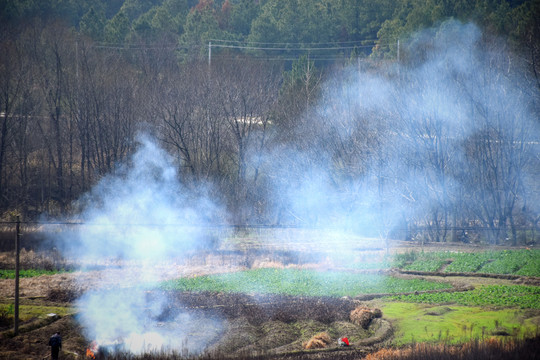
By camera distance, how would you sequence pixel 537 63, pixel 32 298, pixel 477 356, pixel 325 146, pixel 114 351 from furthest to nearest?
1. pixel 325 146
2. pixel 537 63
3. pixel 32 298
4. pixel 114 351
5. pixel 477 356

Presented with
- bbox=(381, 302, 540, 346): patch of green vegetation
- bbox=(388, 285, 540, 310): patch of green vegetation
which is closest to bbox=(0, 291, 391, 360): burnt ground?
bbox=(381, 302, 540, 346): patch of green vegetation

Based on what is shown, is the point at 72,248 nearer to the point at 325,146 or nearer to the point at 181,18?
the point at 325,146

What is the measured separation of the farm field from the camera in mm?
15938

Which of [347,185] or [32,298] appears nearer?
[32,298]

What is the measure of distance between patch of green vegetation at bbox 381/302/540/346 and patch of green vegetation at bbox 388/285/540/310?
27.1 inches

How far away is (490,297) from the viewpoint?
19719 millimetres

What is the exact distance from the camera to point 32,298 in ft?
69.5

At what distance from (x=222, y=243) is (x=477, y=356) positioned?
62.3ft

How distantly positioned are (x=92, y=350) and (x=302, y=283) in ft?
32.6

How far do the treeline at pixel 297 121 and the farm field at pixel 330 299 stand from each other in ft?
17.5

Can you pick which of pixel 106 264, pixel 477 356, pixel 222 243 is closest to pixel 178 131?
pixel 222 243

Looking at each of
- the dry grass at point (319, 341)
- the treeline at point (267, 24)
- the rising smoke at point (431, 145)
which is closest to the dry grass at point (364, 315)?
the dry grass at point (319, 341)

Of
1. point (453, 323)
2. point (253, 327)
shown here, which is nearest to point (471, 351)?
point (453, 323)

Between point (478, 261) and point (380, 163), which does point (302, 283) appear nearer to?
point (478, 261)
